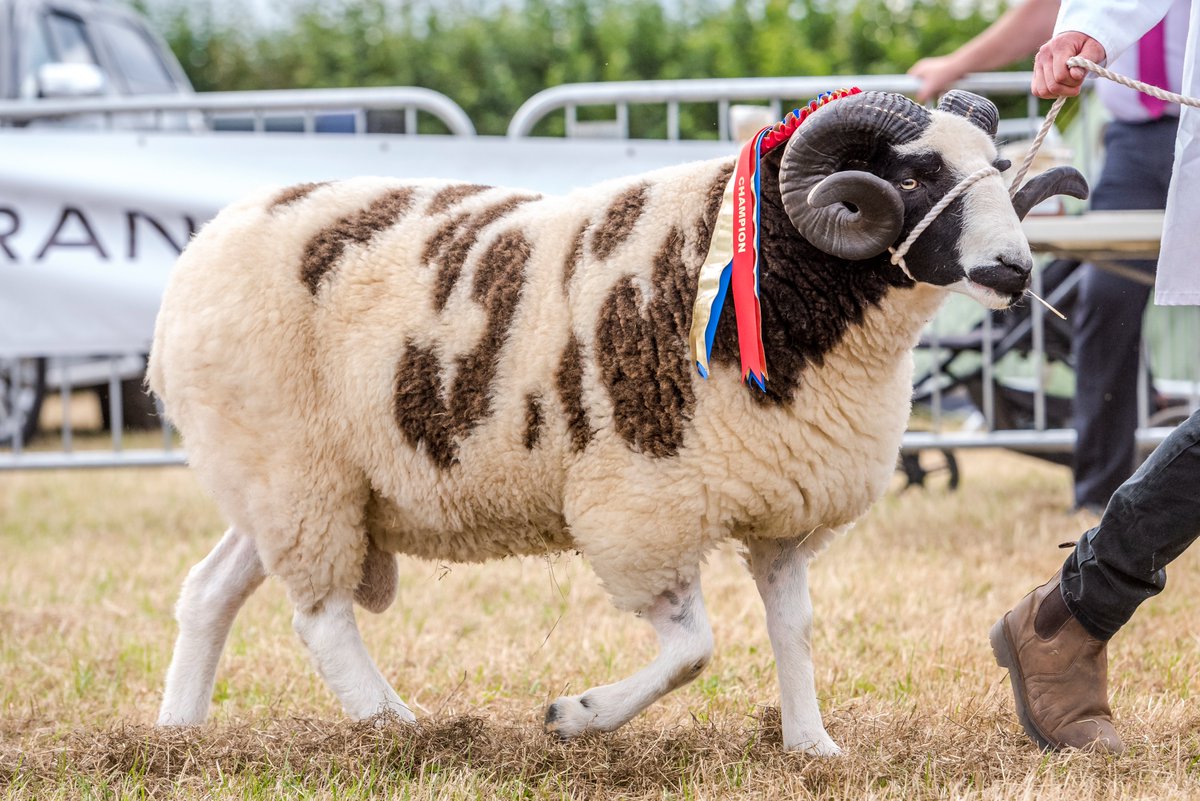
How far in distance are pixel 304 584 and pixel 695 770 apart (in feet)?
2.95

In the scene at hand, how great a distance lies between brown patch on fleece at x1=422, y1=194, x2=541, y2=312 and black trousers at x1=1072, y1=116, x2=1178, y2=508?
275 centimetres

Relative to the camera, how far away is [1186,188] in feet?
8.71

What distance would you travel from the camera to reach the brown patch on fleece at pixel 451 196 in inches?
114

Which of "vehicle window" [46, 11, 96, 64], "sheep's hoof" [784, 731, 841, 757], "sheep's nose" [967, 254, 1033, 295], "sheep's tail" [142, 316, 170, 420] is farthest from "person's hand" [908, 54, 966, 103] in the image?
"vehicle window" [46, 11, 96, 64]

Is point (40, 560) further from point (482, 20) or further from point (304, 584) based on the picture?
point (482, 20)

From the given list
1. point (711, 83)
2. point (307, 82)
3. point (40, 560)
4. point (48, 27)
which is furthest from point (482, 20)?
point (40, 560)

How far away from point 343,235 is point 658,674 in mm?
1126

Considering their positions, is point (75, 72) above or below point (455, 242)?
above

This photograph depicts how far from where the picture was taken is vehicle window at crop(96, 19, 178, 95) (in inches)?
354

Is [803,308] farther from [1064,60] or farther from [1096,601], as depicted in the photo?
[1096,601]

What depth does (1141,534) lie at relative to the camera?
8.41ft

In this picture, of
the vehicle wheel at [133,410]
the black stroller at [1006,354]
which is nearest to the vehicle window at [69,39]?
the vehicle wheel at [133,410]

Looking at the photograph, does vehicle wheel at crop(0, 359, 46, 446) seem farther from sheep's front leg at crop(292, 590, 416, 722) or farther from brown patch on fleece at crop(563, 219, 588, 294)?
brown patch on fleece at crop(563, 219, 588, 294)

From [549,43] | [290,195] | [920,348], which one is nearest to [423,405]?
[290,195]
